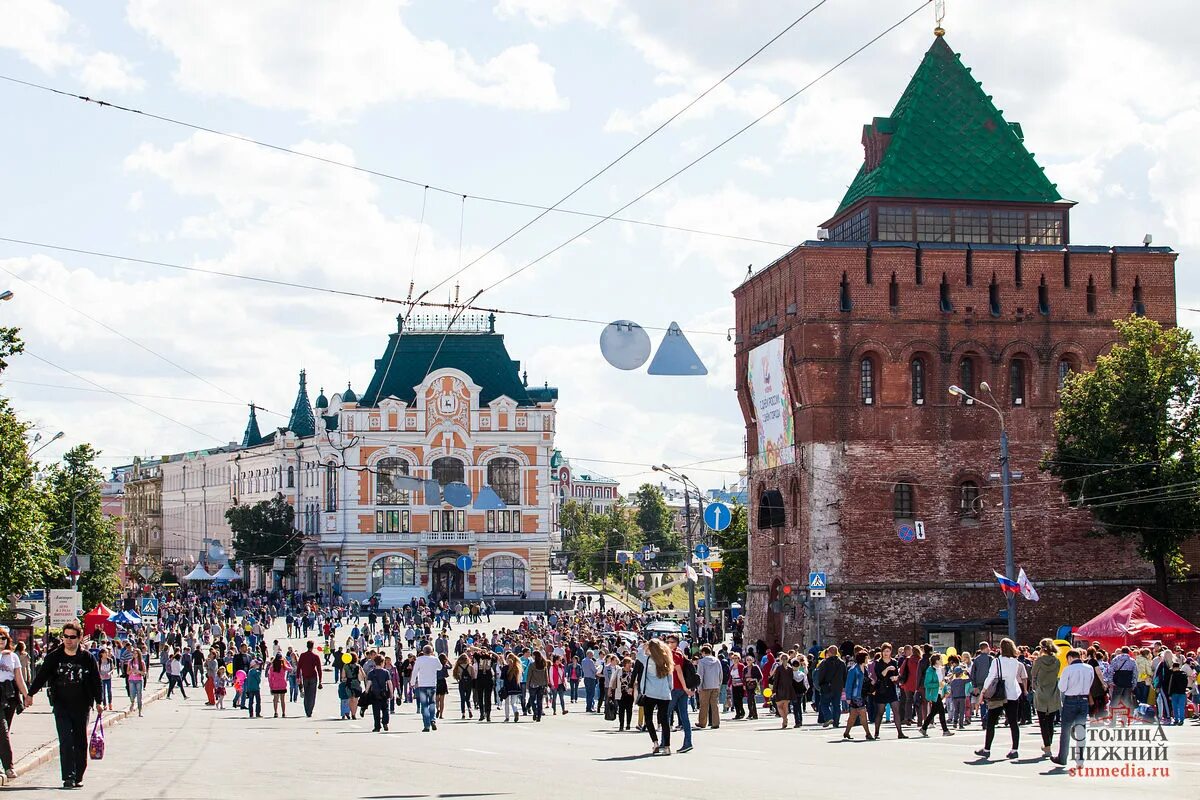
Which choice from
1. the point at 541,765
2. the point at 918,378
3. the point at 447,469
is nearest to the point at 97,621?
the point at 918,378

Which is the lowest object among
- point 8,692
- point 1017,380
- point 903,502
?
point 8,692

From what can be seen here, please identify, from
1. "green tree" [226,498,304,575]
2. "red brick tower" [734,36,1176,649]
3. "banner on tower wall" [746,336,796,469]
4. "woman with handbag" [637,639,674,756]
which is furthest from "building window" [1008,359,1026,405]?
"green tree" [226,498,304,575]

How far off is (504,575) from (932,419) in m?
55.5

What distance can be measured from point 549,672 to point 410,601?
5527 centimetres

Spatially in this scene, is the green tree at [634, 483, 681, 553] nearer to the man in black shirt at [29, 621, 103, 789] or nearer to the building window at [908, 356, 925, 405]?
the building window at [908, 356, 925, 405]

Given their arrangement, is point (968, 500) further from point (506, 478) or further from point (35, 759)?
point (506, 478)

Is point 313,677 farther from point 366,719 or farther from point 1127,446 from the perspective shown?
point 1127,446

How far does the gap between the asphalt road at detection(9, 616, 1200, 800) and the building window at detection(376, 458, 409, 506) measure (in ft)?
236

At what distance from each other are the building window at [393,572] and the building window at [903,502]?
55472 mm

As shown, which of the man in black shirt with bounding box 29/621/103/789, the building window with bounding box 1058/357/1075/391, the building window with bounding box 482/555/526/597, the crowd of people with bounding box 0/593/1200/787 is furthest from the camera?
the building window with bounding box 482/555/526/597

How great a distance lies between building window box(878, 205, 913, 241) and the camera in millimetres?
48938

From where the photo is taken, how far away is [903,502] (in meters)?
46.7

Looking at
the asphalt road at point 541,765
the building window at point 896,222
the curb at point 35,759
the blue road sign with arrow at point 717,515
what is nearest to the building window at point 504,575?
the building window at point 896,222

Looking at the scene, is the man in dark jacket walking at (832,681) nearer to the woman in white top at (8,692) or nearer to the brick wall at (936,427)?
the woman in white top at (8,692)
